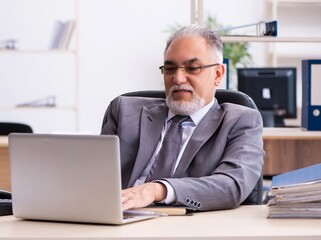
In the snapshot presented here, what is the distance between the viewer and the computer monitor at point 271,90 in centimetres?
587

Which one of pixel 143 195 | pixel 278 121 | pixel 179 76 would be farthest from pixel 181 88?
pixel 278 121

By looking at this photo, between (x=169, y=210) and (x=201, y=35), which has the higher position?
(x=201, y=35)

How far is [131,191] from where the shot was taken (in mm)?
2045

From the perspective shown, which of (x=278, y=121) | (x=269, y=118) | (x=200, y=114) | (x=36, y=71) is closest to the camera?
(x=200, y=114)

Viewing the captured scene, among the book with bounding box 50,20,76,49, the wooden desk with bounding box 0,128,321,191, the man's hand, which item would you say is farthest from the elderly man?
the book with bounding box 50,20,76,49

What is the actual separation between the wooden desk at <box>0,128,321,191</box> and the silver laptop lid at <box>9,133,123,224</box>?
7.20 ft

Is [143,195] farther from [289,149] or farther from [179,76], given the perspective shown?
[289,149]

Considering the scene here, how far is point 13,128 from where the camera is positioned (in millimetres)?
4867

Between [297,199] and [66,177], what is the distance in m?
0.57

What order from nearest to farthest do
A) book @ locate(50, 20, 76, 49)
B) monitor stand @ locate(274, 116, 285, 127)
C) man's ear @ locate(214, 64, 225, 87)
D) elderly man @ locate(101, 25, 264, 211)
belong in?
elderly man @ locate(101, 25, 264, 211)
man's ear @ locate(214, 64, 225, 87)
monitor stand @ locate(274, 116, 285, 127)
book @ locate(50, 20, 76, 49)

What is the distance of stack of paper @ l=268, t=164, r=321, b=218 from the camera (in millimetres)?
1935

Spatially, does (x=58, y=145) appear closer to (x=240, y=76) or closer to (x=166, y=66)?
(x=166, y=66)

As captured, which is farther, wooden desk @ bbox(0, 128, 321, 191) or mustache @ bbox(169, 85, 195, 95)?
wooden desk @ bbox(0, 128, 321, 191)

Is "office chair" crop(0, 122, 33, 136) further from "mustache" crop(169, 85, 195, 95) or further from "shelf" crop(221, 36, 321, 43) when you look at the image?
"mustache" crop(169, 85, 195, 95)
